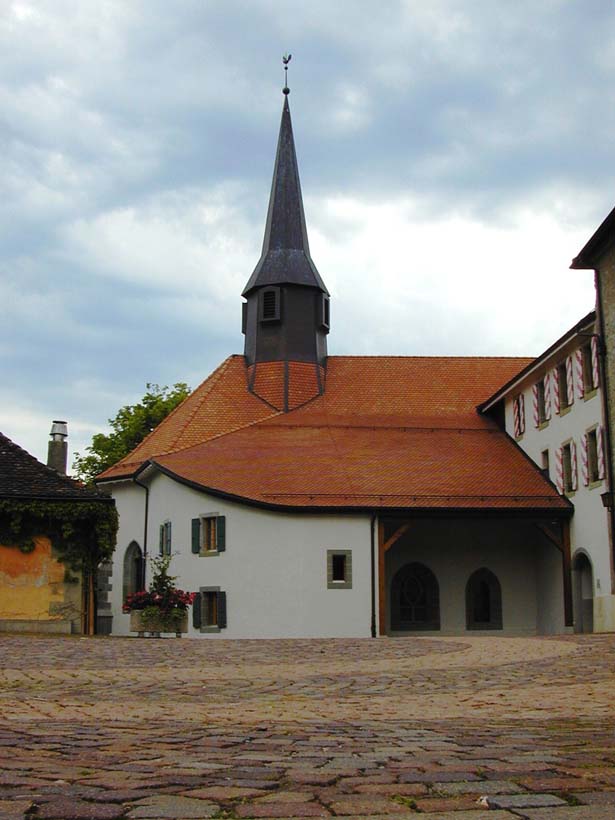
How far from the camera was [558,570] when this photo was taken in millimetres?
33125

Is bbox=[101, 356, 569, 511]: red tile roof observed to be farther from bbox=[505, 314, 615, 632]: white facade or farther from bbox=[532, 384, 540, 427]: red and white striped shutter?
bbox=[532, 384, 540, 427]: red and white striped shutter

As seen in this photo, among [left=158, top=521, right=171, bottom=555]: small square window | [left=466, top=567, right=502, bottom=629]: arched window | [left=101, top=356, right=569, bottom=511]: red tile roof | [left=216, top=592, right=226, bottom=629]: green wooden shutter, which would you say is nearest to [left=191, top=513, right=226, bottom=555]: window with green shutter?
[left=101, top=356, right=569, bottom=511]: red tile roof

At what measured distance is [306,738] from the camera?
7.11 metres

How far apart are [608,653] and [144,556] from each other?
2265 cm

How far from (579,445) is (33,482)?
51.6ft

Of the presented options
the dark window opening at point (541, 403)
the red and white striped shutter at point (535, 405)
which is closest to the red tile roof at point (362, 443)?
the red and white striped shutter at point (535, 405)

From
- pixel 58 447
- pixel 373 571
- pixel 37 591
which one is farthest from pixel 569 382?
pixel 58 447

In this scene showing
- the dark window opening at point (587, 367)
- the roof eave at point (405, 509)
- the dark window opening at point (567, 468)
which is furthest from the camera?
the dark window opening at point (567, 468)

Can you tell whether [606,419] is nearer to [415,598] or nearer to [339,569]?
[339,569]

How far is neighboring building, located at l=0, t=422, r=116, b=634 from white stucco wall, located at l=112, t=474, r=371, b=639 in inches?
297

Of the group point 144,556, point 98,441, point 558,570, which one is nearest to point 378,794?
point 558,570

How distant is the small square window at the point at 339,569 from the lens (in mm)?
31469

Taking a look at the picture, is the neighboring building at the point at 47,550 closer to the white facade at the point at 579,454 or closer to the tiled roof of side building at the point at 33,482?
the tiled roof of side building at the point at 33,482

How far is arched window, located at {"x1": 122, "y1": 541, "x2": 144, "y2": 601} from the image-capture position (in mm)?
38531
